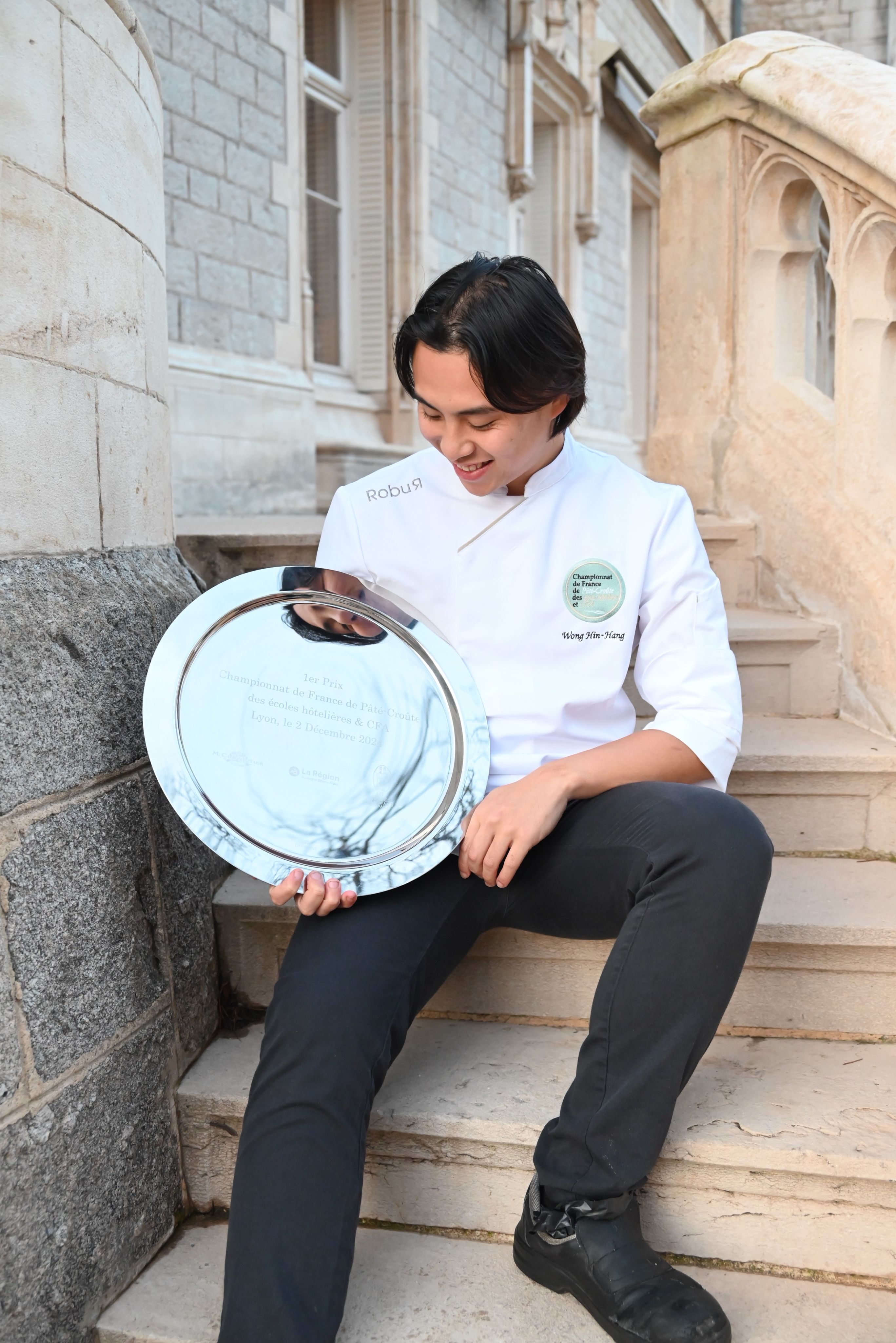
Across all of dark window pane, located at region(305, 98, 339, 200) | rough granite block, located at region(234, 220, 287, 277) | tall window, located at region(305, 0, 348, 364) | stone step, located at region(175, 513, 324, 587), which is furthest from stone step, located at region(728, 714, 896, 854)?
dark window pane, located at region(305, 98, 339, 200)

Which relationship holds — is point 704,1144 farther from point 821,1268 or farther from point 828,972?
point 828,972

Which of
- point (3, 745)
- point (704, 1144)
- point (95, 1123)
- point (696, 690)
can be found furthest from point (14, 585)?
point (704, 1144)

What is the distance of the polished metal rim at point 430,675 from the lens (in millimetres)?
1511

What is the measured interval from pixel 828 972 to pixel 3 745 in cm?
138

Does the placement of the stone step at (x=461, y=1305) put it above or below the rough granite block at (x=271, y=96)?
below

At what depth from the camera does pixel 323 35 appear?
22.4 feet

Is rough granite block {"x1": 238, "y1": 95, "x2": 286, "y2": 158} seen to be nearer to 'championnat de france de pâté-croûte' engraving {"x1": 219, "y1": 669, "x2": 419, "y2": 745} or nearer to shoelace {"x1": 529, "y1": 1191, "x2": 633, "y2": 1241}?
'championnat de france de pâté-croûte' engraving {"x1": 219, "y1": 669, "x2": 419, "y2": 745}

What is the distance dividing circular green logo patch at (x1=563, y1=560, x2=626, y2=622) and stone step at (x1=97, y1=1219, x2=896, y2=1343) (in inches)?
38.6

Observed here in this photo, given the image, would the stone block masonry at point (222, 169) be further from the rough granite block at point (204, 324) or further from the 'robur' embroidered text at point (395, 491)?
the 'robur' embroidered text at point (395, 491)

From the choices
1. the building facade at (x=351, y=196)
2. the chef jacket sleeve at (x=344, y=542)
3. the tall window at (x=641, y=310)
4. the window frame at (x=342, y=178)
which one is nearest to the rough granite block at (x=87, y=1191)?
the chef jacket sleeve at (x=344, y=542)

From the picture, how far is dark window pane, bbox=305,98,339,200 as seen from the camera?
6820mm

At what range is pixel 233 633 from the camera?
158cm

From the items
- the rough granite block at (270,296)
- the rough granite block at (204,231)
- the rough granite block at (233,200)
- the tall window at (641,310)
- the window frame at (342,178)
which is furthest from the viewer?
the tall window at (641,310)

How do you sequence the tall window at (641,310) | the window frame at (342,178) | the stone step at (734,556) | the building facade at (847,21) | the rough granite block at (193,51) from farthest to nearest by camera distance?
the building facade at (847,21) < the tall window at (641,310) < the window frame at (342,178) < the rough granite block at (193,51) < the stone step at (734,556)
